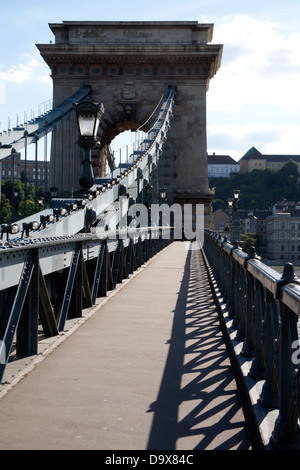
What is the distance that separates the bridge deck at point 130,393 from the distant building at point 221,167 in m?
164

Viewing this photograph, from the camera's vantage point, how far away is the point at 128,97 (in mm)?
45562

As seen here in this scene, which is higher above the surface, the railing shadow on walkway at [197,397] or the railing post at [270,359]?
the railing post at [270,359]

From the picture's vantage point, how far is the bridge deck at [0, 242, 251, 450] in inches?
145

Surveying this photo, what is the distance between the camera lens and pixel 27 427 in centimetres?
382

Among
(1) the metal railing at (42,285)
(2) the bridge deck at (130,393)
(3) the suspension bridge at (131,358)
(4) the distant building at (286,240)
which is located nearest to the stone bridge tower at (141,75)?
(4) the distant building at (286,240)

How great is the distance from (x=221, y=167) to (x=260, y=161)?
34.4 feet

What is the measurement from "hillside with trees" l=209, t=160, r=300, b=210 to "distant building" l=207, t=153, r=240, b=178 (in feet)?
49.1

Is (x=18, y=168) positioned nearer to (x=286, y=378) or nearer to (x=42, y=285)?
(x=42, y=285)

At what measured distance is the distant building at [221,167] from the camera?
170 m

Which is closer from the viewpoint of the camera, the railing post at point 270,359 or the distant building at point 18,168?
the railing post at point 270,359

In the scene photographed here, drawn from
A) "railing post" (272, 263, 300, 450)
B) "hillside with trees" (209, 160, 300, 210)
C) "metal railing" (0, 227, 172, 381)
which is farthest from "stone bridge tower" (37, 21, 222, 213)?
"hillside with trees" (209, 160, 300, 210)

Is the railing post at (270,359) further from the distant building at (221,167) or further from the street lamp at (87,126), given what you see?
the distant building at (221,167)

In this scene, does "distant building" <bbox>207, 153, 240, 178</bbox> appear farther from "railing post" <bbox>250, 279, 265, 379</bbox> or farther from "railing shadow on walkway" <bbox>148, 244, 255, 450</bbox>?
"railing post" <bbox>250, 279, 265, 379</bbox>

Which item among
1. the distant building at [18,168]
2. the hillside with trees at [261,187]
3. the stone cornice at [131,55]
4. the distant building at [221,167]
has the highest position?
the distant building at [221,167]
